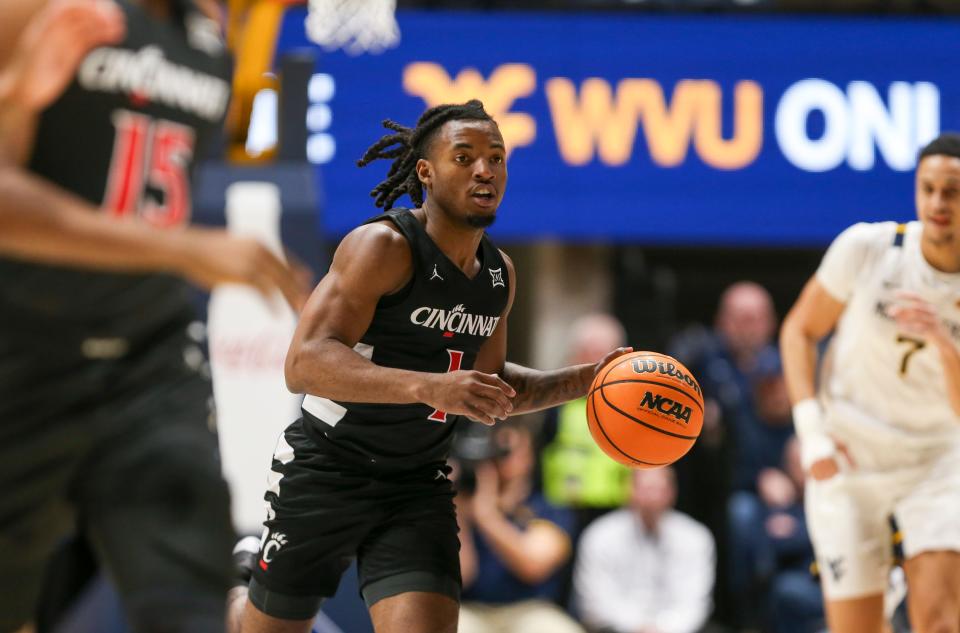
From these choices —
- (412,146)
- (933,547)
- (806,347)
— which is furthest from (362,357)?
(933,547)

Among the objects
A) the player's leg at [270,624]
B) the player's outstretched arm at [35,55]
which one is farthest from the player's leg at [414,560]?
the player's outstretched arm at [35,55]

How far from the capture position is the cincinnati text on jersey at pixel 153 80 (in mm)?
2988

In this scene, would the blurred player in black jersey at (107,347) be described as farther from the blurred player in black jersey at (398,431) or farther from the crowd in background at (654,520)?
the crowd in background at (654,520)

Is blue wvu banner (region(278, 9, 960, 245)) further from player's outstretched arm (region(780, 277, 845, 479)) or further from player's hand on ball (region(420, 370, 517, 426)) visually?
player's hand on ball (region(420, 370, 517, 426))

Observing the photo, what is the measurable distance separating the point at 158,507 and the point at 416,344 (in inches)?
57.4

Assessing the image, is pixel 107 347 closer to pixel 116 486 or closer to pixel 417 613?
pixel 116 486

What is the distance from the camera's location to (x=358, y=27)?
10.7m

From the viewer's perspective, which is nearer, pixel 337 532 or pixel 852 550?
pixel 337 532

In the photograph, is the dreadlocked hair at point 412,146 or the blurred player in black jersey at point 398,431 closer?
the blurred player in black jersey at point 398,431

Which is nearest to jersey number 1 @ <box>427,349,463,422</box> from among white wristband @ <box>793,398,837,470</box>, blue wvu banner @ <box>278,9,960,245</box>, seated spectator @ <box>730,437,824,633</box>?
white wristband @ <box>793,398,837,470</box>

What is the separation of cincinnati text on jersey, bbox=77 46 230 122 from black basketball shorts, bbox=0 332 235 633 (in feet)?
2.00

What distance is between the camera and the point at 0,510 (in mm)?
3000

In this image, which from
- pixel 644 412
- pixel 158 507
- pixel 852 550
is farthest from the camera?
pixel 852 550

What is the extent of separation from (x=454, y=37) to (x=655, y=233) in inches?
88.6
